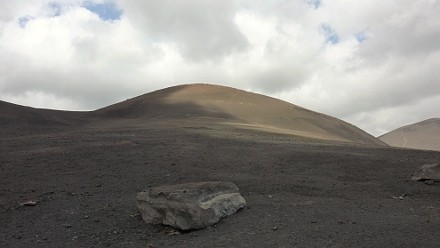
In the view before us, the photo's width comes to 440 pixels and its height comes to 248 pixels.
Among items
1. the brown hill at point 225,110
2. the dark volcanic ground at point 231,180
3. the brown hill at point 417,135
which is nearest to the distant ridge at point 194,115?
the brown hill at point 225,110

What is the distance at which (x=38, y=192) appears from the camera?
10.9 m

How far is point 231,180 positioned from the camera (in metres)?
11.8

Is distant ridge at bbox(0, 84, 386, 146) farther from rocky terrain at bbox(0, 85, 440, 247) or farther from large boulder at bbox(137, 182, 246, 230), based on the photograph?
large boulder at bbox(137, 182, 246, 230)

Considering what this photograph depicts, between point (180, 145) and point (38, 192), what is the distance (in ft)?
23.9

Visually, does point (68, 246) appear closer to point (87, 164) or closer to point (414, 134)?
point (87, 164)

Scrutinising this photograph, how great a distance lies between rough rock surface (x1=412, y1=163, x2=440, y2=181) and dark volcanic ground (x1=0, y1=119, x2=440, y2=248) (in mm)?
282

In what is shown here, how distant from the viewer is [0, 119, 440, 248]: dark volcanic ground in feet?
24.9

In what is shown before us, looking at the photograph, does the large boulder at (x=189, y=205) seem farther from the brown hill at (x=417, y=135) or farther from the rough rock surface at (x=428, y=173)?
the brown hill at (x=417, y=135)

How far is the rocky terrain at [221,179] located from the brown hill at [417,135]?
334ft

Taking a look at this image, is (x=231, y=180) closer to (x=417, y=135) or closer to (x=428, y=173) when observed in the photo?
(x=428, y=173)

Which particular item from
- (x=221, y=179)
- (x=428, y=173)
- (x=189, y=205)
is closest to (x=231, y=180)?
(x=221, y=179)

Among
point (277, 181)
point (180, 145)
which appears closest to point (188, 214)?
point (277, 181)

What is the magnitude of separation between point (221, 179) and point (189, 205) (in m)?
4.08

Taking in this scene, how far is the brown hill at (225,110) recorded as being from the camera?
4038 centimetres
